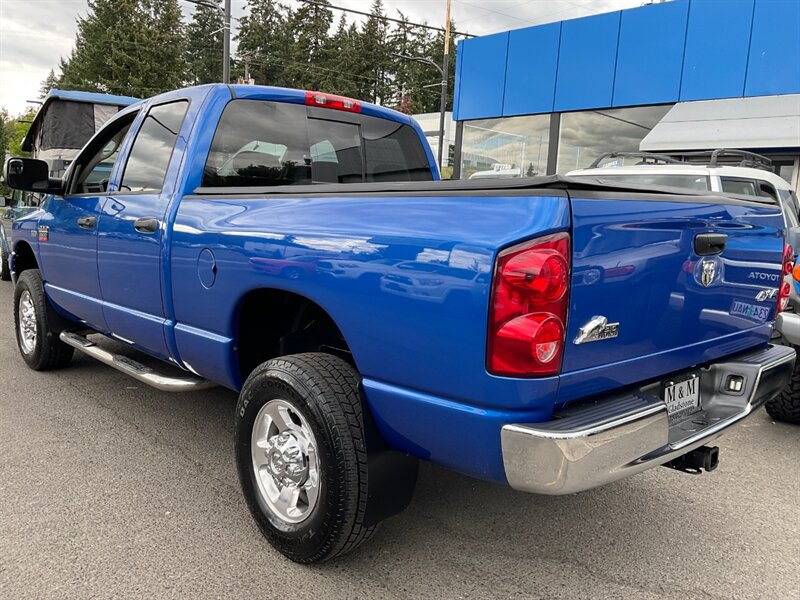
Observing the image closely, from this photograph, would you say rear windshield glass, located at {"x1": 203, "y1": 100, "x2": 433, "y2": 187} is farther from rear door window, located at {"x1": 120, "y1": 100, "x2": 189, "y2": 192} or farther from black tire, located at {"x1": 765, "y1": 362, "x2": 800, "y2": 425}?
black tire, located at {"x1": 765, "y1": 362, "x2": 800, "y2": 425}

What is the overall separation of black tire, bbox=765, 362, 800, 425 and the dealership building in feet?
37.2

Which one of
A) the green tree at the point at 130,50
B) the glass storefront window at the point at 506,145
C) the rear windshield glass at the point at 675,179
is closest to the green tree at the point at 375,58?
→ the green tree at the point at 130,50

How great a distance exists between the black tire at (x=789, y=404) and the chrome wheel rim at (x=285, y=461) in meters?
3.36

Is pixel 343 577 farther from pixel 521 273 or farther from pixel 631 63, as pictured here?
pixel 631 63

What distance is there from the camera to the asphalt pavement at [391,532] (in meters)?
2.50

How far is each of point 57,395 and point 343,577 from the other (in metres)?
3.14

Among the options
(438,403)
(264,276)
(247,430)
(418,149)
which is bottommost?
(247,430)

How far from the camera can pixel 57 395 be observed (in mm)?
4645

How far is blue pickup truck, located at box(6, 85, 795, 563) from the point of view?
6.42ft

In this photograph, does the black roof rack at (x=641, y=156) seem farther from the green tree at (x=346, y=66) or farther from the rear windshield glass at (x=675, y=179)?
the green tree at (x=346, y=66)

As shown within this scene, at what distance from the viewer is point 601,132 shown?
1811 cm

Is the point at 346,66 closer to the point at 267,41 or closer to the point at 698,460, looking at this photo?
the point at 267,41

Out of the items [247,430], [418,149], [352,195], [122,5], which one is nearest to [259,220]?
[352,195]

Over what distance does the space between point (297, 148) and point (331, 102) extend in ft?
1.26
